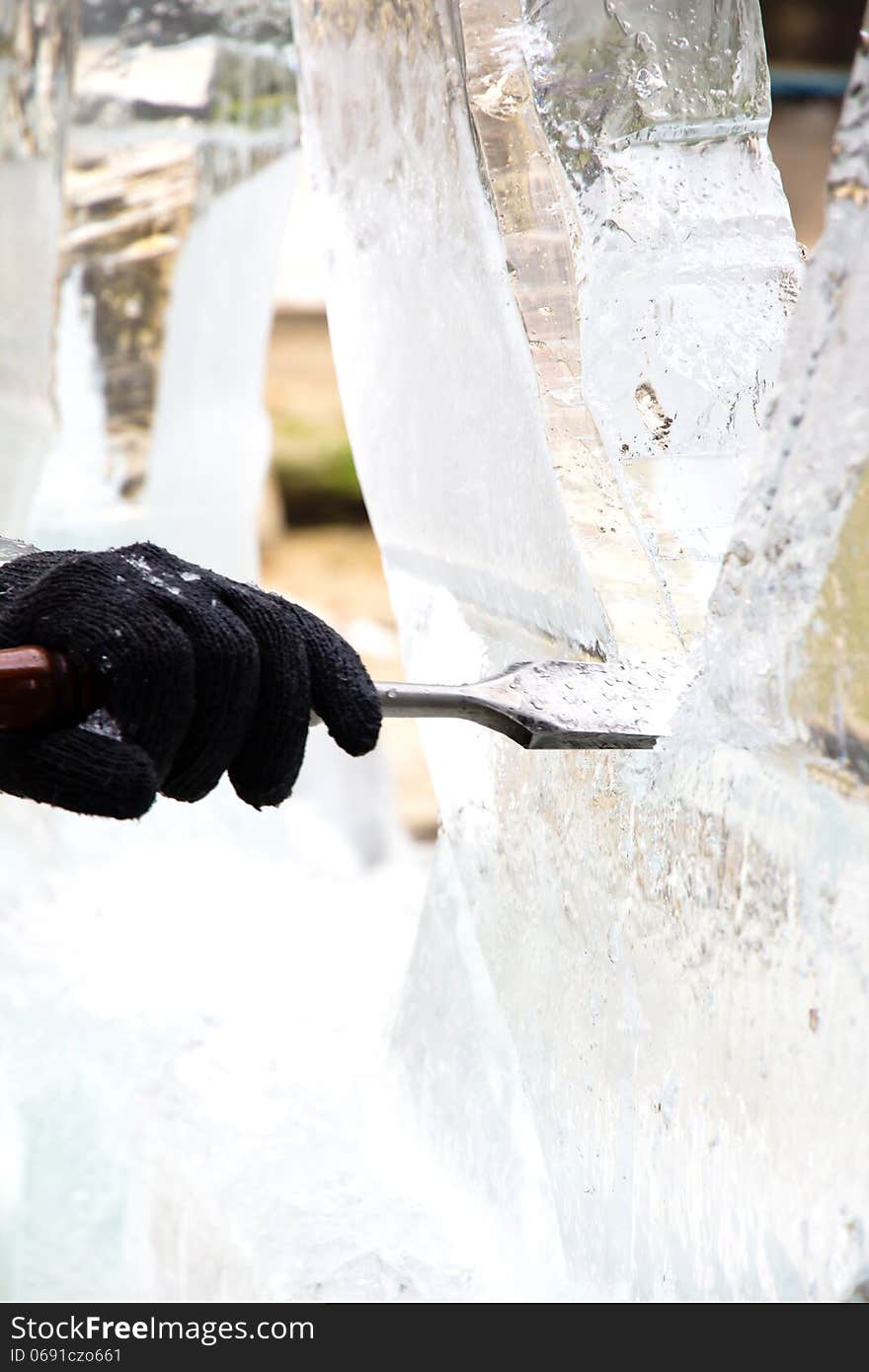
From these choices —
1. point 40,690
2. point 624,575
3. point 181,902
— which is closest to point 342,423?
point 181,902

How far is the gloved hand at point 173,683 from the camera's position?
1.45 feet

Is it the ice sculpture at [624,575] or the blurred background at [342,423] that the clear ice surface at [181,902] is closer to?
the ice sculpture at [624,575]

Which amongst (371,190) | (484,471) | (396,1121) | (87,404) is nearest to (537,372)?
(484,471)

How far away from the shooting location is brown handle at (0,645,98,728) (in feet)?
1.46

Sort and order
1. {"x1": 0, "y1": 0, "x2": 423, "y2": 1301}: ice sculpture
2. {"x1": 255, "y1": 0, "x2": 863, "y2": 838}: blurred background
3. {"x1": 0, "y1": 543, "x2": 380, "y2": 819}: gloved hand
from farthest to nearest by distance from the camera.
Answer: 1. {"x1": 255, "y1": 0, "x2": 863, "y2": 838}: blurred background
2. {"x1": 0, "y1": 0, "x2": 423, "y2": 1301}: ice sculpture
3. {"x1": 0, "y1": 543, "x2": 380, "y2": 819}: gloved hand

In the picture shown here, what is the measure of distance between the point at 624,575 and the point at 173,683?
0.88 ft

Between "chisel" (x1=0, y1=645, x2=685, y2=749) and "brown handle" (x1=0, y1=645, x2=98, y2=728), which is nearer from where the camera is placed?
"brown handle" (x1=0, y1=645, x2=98, y2=728)

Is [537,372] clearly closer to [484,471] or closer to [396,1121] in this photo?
[484,471]

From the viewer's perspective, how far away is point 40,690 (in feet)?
1.47

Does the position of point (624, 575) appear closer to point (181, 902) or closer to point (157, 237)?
point (181, 902)

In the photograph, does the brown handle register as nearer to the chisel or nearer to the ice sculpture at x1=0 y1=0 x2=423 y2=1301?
the chisel

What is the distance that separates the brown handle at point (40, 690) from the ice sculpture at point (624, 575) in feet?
0.70

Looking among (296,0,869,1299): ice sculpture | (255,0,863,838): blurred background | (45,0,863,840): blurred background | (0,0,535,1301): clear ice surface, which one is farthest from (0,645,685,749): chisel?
(255,0,863,838): blurred background

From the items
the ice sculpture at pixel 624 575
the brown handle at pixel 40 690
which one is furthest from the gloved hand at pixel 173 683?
the ice sculpture at pixel 624 575
